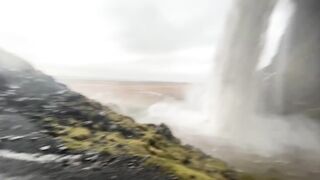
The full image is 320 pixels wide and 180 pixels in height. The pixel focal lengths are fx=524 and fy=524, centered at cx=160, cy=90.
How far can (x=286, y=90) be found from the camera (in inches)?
3524

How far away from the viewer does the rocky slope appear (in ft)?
57.4

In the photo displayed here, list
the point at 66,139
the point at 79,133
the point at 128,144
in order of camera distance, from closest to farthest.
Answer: the point at 66,139 → the point at 79,133 → the point at 128,144

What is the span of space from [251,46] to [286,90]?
27892mm

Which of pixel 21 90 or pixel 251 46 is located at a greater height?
pixel 251 46

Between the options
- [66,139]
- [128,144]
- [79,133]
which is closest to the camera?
[66,139]

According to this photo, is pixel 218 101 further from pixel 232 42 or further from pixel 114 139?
pixel 114 139

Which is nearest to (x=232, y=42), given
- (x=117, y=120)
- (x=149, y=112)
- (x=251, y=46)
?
(x=251, y=46)

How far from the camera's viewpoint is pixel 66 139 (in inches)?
778

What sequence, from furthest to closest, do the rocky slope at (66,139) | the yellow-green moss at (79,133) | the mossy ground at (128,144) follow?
the yellow-green moss at (79,133), the mossy ground at (128,144), the rocky slope at (66,139)

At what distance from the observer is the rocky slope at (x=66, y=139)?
1750cm

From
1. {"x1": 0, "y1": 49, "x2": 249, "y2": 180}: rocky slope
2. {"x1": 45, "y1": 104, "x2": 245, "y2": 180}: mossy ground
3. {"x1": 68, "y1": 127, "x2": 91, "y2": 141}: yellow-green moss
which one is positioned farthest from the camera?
{"x1": 68, "y1": 127, "x2": 91, "y2": 141}: yellow-green moss

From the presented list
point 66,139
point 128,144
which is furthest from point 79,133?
point 128,144

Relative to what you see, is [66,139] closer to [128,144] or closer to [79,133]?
[79,133]

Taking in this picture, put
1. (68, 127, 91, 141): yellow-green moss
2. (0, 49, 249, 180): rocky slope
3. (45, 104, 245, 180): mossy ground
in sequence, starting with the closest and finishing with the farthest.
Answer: (0, 49, 249, 180): rocky slope
(45, 104, 245, 180): mossy ground
(68, 127, 91, 141): yellow-green moss
